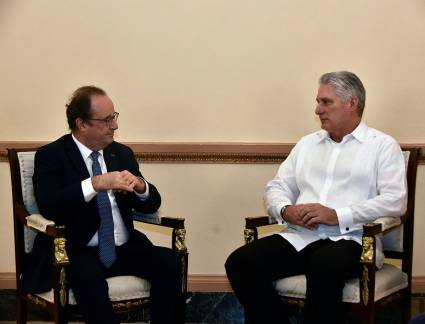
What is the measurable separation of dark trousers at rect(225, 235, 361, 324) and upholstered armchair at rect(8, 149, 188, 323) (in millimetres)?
322

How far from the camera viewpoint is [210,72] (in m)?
4.53

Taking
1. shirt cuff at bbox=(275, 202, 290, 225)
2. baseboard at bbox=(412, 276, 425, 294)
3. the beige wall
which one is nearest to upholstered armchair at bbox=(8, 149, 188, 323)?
shirt cuff at bbox=(275, 202, 290, 225)

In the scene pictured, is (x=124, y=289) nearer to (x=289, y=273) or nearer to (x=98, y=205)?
(x=98, y=205)

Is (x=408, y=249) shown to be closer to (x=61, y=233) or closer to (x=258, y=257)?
(x=258, y=257)

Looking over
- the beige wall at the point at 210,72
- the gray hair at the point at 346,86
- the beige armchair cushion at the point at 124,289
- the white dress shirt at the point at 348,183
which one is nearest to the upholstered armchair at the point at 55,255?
the beige armchair cushion at the point at 124,289

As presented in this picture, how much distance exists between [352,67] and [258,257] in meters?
→ 1.39

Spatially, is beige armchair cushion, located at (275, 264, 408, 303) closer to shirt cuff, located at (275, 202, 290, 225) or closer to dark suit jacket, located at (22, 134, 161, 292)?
shirt cuff, located at (275, 202, 290, 225)

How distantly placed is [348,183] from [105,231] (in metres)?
1.23

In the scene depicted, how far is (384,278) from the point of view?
A: 12.1 ft

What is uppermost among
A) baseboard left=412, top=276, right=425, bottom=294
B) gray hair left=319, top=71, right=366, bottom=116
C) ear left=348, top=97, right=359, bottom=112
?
gray hair left=319, top=71, right=366, bottom=116

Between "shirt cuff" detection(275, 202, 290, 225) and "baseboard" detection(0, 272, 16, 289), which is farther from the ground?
"shirt cuff" detection(275, 202, 290, 225)

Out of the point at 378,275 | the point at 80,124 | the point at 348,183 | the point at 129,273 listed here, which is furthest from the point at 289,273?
the point at 80,124

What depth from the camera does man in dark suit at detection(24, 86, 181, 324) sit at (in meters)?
3.59

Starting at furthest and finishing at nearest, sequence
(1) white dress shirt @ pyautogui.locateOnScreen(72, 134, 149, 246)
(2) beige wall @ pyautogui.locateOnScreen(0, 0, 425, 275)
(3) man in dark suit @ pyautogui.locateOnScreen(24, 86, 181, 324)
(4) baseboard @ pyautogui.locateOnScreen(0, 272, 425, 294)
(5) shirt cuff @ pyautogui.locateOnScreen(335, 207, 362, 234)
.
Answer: (4) baseboard @ pyautogui.locateOnScreen(0, 272, 425, 294) < (2) beige wall @ pyautogui.locateOnScreen(0, 0, 425, 275) < (1) white dress shirt @ pyautogui.locateOnScreen(72, 134, 149, 246) < (5) shirt cuff @ pyautogui.locateOnScreen(335, 207, 362, 234) < (3) man in dark suit @ pyautogui.locateOnScreen(24, 86, 181, 324)
